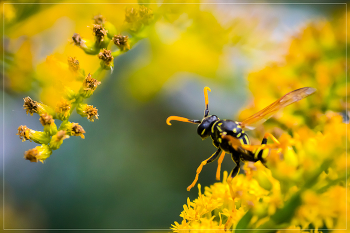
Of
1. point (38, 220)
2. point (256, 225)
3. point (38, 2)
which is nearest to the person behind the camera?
point (256, 225)

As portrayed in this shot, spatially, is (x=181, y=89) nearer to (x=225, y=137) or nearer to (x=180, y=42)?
(x=180, y=42)

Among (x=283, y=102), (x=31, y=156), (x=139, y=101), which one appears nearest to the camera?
(x=31, y=156)

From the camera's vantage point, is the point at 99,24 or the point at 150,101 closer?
the point at 99,24

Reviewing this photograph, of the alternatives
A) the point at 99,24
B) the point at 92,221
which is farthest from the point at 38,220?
the point at 99,24

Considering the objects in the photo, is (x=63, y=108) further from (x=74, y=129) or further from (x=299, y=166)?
(x=299, y=166)

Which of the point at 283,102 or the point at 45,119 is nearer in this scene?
the point at 45,119

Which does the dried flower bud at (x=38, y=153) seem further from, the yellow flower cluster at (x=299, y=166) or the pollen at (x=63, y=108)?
the yellow flower cluster at (x=299, y=166)

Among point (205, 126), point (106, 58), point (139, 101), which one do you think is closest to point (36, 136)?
point (106, 58)
